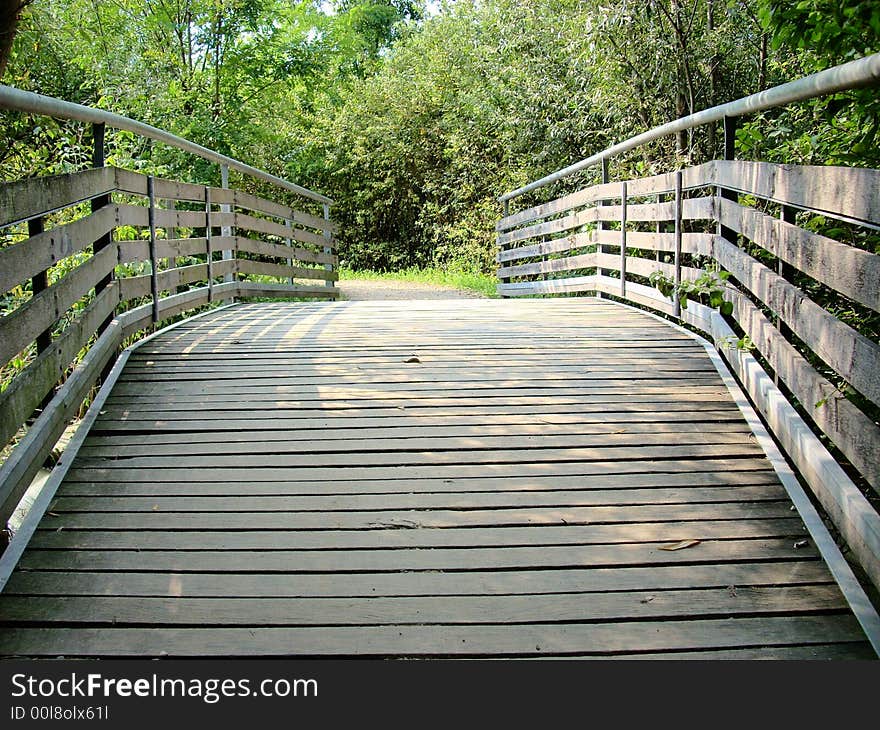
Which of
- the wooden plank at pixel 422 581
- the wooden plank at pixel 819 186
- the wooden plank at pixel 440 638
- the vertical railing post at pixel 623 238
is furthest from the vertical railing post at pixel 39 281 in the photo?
the vertical railing post at pixel 623 238

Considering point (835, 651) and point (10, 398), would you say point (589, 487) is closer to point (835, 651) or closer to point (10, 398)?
point (835, 651)

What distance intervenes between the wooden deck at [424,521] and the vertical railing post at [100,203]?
42 centimetres

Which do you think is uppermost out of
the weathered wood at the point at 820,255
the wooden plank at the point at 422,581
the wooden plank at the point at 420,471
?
the weathered wood at the point at 820,255

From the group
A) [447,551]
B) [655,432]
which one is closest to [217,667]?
[447,551]

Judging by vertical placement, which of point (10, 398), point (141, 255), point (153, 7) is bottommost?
point (10, 398)

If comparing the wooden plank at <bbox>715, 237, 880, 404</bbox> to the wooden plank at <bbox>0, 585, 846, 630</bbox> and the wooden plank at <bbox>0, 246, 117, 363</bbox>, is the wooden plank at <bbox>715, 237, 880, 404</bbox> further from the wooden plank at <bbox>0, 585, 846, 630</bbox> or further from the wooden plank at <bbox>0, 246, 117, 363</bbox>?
the wooden plank at <bbox>0, 246, 117, 363</bbox>

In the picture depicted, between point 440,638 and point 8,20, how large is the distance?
13.6ft

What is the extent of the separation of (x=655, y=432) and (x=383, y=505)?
1.23 meters

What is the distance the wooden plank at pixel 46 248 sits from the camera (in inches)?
121

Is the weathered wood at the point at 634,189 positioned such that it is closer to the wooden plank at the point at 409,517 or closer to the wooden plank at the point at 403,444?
the wooden plank at the point at 403,444

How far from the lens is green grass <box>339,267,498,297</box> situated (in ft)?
47.2

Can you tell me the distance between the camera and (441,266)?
1867cm

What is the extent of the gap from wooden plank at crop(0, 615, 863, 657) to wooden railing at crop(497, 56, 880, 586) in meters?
0.33

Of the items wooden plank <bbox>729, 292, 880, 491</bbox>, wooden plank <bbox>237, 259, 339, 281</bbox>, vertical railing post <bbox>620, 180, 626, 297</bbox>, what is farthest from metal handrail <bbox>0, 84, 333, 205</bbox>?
vertical railing post <bbox>620, 180, 626, 297</bbox>
